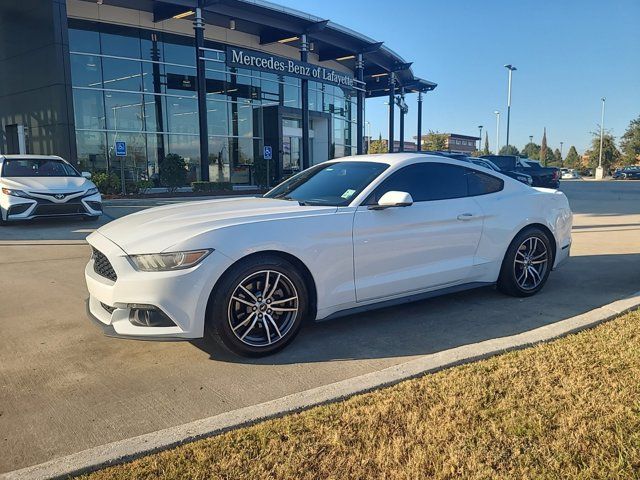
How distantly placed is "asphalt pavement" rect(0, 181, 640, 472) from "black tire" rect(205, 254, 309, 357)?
0.16 metres

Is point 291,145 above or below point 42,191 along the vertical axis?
above

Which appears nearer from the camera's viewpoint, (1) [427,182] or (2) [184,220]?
(2) [184,220]

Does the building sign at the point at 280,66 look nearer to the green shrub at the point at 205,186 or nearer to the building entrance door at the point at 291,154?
the building entrance door at the point at 291,154

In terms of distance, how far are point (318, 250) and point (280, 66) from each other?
23898 mm

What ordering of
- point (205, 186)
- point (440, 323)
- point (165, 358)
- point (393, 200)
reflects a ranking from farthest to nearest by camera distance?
1. point (205, 186)
2. point (440, 323)
3. point (393, 200)
4. point (165, 358)

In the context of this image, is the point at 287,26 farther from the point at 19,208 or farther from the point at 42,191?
the point at 19,208

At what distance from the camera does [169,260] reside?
377cm

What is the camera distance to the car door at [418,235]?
4484mm

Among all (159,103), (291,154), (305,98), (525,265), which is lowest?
(525,265)

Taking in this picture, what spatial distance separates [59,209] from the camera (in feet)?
37.3

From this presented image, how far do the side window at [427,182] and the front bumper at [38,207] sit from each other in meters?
8.98

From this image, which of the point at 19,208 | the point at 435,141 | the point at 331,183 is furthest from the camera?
the point at 435,141

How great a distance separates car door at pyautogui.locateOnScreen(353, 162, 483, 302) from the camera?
177 inches

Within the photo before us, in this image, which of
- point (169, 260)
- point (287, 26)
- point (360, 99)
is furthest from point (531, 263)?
point (360, 99)
